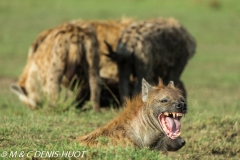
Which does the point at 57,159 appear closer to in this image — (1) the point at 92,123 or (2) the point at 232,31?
(1) the point at 92,123

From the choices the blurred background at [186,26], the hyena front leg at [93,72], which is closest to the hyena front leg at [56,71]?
the hyena front leg at [93,72]

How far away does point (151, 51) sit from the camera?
7539 millimetres

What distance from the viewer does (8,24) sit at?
16.6 m

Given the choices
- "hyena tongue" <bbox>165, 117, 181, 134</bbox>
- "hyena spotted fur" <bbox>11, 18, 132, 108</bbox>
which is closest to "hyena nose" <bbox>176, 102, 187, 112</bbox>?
"hyena tongue" <bbox>165, 117, 181, 134</bbox>

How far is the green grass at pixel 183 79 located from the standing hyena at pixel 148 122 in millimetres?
225

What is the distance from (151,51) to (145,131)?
2895 millimetres

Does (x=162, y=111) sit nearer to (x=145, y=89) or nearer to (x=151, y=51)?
(x=145, y=89)

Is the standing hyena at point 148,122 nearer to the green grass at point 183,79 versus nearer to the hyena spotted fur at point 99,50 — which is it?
the green grass at point 183,79

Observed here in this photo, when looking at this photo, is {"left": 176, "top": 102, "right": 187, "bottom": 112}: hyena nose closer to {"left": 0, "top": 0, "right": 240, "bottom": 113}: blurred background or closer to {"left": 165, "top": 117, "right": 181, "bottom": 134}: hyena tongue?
{"left": 165, "top": 117, "right": 181, "bottom": 134}: hyena tongue

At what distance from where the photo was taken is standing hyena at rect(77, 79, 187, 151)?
451cm

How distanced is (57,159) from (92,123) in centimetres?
204

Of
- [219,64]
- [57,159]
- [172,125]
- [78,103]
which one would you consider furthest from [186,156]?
[219,64]

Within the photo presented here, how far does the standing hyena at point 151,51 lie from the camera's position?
7.40m

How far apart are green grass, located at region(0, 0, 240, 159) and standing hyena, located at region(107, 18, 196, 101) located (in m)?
0.50
